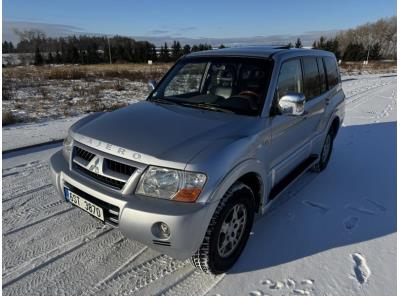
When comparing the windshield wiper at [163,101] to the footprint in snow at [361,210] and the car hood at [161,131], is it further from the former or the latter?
the footprint in snow at [361,210]

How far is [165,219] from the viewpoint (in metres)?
2.21

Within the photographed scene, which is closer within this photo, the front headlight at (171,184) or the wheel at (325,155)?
the front headlight at (171,184)

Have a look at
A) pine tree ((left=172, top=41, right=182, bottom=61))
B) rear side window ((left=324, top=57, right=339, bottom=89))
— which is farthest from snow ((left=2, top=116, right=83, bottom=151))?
pine tree ((left=172, top=41, right=182, bottom=61))

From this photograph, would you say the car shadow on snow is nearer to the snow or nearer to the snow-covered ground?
the snow-covered ground

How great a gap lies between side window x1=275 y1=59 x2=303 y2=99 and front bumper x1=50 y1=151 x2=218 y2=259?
1613 mm

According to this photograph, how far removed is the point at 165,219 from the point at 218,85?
6.31ft

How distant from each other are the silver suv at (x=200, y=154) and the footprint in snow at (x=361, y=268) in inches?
35.7

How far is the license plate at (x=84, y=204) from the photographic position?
2535mm

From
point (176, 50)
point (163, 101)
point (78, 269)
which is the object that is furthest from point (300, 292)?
point (176, 50)

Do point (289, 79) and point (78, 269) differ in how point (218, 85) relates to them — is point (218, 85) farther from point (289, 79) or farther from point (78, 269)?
point (78, 269)

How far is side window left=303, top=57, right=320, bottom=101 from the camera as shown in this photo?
4039 mm

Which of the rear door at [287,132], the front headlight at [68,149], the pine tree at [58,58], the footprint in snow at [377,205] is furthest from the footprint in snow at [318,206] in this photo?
the pine tree at [58,58]

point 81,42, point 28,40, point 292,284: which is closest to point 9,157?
point 292,284

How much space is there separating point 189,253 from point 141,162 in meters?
0.74
